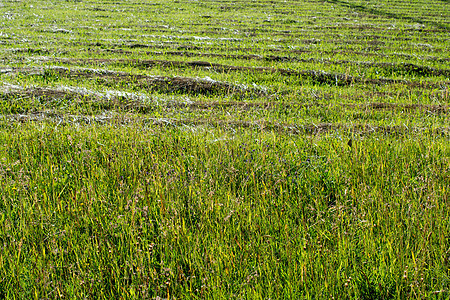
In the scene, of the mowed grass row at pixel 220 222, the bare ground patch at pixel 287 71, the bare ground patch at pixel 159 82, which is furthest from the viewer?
the bare ground patch at pixel 287 71

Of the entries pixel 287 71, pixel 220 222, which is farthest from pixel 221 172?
pixel 287 71

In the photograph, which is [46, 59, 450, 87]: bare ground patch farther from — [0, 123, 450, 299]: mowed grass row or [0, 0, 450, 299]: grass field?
[0, 123, 450, 299]: mowed grass row

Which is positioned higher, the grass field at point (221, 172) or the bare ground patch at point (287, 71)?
the bare ground patch at point (287, 71)

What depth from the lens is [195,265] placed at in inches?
84.0

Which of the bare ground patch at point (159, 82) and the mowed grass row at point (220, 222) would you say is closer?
the mowed grass row at point (220, 222)

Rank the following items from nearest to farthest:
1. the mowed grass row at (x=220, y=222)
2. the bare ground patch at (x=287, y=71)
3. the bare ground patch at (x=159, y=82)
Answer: the mowed grass row at (x=220, y=222) → the bare ground patch at (x=159, y=82) → the bare ground patch at (x=287, y=71)

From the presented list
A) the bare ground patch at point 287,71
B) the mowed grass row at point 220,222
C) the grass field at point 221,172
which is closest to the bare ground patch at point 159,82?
the grass field at point 221,172

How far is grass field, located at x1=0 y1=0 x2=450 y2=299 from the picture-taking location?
2.09 m

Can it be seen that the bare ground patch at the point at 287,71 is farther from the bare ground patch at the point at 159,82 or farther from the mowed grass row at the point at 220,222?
the mowed grass row at the point at 220,222

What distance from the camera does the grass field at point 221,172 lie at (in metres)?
2.09

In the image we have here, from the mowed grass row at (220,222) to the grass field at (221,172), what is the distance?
0.02 m

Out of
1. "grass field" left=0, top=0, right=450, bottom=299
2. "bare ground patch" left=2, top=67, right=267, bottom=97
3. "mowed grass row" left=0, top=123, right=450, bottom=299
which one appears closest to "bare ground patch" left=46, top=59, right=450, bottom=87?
"grass field" left=0, top=0, right=450, bottom=299

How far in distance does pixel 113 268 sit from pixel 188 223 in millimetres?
697

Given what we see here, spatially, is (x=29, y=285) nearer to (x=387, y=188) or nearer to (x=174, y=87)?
(x=387, y=188)
